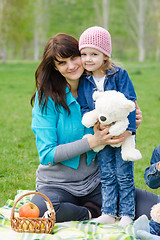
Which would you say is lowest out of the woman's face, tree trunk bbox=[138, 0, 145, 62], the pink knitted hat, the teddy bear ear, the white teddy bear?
the white teddy bear

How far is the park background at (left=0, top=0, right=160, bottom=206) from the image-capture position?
5.35 meters

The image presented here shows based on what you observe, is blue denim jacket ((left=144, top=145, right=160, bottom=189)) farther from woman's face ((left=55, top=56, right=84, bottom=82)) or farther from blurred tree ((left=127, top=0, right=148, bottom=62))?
blurred tree ((left=127, top=0, right=148, bottom=62))

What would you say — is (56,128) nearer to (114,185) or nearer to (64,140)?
(64,140)

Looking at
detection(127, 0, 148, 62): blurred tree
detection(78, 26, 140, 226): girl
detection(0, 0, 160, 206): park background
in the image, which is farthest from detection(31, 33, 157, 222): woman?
detection(127, 0, 148, 62): blurred tree

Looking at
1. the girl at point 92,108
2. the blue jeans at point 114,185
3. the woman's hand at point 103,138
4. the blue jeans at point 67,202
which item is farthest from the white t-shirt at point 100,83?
the blue jeans at point 67,202

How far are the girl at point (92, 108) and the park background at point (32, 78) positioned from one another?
0.64 m

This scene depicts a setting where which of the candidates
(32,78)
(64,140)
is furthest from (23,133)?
(32,78)

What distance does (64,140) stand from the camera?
11.1ft

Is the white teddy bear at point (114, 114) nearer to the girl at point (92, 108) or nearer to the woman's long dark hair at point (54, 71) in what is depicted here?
the girl at point (92, 108)

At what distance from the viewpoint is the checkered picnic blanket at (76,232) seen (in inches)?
110

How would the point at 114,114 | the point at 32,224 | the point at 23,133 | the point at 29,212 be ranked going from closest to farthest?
the point at 32,224
the point at 29,212
the point at 114,114
the point at 23,133

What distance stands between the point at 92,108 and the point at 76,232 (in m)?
1.07

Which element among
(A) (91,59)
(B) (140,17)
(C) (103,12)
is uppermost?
(C) (103,12)

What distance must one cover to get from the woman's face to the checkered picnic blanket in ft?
4.14
